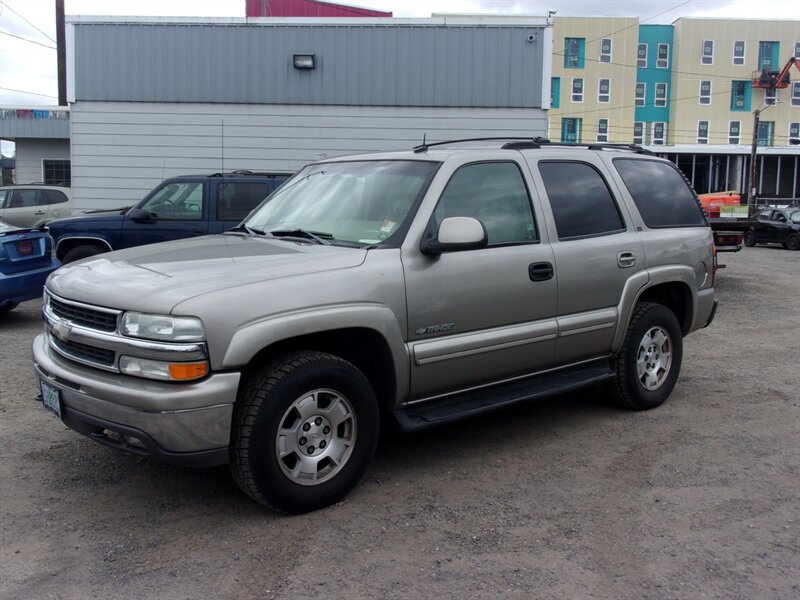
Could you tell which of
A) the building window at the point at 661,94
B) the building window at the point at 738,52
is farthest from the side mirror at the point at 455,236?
the building window at the point at 738,52

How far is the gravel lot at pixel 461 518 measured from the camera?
10.9 feet

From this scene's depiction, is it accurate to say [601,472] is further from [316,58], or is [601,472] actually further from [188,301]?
[316,58]

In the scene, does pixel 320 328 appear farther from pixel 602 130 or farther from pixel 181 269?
pixel 602 130

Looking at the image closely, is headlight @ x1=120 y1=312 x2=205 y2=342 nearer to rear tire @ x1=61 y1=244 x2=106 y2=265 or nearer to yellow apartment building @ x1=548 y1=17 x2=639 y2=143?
rear tire @ x1=61 y1=244 x2=106 y2=265

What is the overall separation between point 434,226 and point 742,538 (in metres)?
2.25

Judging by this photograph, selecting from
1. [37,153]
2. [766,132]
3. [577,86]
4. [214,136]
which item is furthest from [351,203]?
[766,132]

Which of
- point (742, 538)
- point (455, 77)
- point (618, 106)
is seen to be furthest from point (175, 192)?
point (618, 106)

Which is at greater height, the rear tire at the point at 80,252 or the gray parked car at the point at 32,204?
the gray parked car at the point at 32,204

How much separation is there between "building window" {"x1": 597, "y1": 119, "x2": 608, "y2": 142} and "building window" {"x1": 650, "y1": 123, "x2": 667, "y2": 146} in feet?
11.6

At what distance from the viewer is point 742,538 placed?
3.74 m

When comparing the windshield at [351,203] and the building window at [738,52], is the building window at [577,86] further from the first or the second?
the windshield at [351,203]

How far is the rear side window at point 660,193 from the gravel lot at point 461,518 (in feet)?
4.89

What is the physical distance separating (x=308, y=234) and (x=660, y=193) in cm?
299

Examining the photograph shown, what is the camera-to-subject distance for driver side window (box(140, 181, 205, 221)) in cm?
1022
